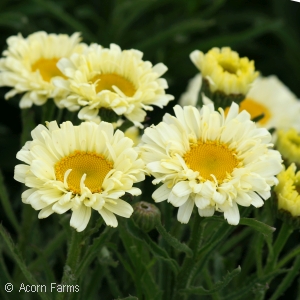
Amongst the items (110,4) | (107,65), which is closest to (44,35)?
(107,65)

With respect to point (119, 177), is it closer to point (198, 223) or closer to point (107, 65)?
point (198, 223)

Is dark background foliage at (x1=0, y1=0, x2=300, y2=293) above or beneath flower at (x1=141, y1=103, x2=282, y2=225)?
above

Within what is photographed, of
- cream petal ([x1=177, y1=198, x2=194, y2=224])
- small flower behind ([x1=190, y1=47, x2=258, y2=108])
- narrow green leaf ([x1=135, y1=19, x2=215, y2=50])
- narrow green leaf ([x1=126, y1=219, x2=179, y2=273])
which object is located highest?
narrow green leaf ([x1=135, y1=19, x2=215, y2=50])

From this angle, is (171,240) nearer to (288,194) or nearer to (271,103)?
(288,194)

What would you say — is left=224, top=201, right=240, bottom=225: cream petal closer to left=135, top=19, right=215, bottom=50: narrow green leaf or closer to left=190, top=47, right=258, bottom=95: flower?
left=190, top=47, right=258, bottom=95: flower

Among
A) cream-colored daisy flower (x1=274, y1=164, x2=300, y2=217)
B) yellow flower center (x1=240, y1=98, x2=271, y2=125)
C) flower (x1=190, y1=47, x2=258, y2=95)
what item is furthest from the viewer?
yellow flower center (x1=240, y1=98, x2=271, y2=125)

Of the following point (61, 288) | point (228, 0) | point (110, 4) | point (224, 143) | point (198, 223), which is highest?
point (228, 0)

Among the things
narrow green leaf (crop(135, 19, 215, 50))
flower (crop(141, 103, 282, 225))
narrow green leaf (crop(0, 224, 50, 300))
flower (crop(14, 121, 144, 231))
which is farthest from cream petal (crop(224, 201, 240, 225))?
narrow green leaf (crop(135, 19, 215, 50))
